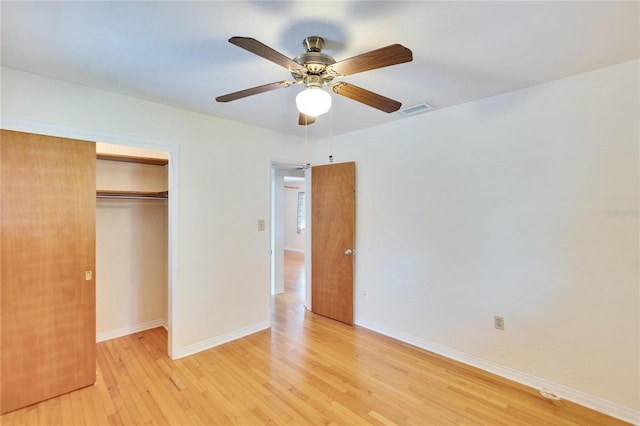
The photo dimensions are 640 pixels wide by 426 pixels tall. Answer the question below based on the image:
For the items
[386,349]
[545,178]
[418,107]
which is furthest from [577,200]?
[386,349]

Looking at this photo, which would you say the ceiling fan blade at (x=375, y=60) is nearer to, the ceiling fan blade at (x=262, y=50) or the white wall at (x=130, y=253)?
the ceiling fan blade at (x=262, y=50)

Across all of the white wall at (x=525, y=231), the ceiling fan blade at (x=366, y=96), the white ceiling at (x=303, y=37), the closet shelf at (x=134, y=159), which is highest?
the white ceiling at (x=303, y=37)

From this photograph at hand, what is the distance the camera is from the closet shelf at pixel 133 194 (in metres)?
3.15

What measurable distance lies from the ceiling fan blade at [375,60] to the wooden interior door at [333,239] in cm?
219

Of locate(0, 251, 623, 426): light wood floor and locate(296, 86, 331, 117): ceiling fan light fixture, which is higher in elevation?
locate(296, 86, 331, 117): ceiling fan light fixture

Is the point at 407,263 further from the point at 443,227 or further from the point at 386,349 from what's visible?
the point at 386,349

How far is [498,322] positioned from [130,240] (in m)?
4.03

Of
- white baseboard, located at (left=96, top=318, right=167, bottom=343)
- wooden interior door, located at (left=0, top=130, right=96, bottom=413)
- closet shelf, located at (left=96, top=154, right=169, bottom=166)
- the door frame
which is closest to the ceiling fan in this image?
the door frame

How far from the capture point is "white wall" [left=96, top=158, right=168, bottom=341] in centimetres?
329

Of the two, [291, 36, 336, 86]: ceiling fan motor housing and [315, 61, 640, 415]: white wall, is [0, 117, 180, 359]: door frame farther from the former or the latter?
[315, 61, 640, 415]: white wall

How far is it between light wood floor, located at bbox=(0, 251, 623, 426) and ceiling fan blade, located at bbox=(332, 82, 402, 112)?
7.19 ft

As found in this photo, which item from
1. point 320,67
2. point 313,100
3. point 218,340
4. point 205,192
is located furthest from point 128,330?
point 320,67

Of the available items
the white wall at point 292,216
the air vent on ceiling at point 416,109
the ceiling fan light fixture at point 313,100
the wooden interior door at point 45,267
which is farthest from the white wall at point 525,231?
the white wall at point 292,216

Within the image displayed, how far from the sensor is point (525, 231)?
2.49 metres
